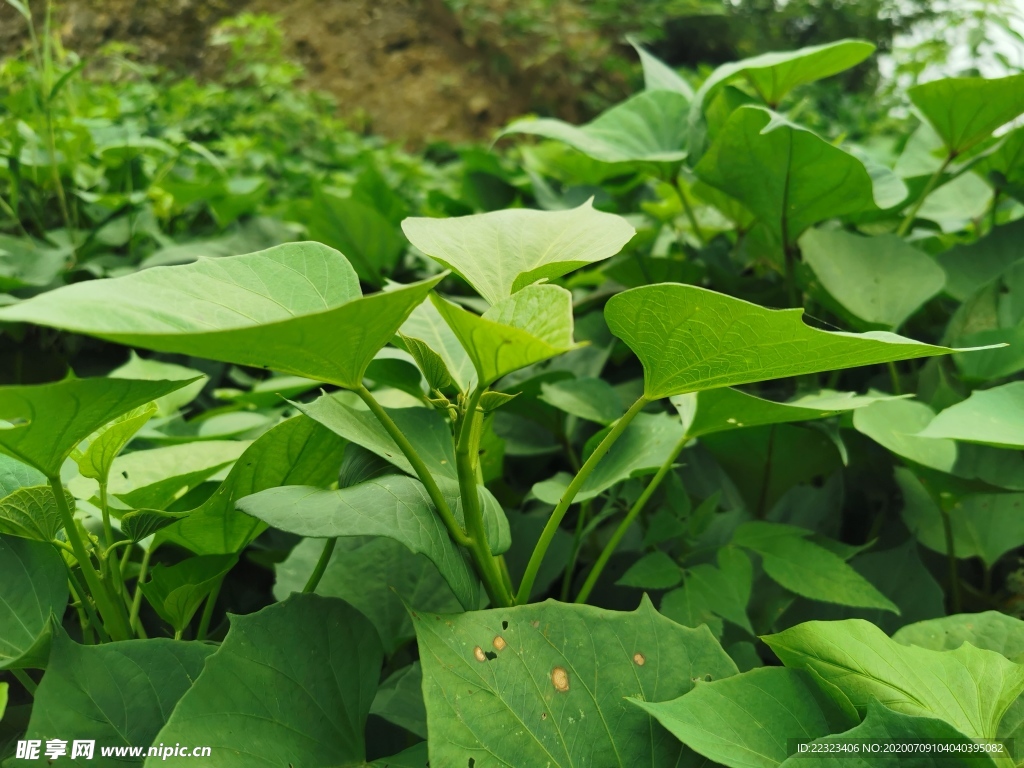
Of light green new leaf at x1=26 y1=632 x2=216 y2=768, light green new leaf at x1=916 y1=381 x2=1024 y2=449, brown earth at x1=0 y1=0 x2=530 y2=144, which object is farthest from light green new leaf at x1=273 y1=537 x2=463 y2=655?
brown earth at x1=0 y1=0 x2=530 y2=144

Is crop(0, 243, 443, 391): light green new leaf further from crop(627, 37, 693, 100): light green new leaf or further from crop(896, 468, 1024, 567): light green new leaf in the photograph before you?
crop(627, 37, 693, 100): light green new leaf

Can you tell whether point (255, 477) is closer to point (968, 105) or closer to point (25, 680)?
point (25, 680)

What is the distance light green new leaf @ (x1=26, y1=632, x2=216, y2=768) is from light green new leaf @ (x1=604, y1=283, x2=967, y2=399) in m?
0.31

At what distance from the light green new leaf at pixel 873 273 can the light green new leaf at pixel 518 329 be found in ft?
1.54

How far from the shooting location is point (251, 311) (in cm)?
36

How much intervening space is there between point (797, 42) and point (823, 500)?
6.07m

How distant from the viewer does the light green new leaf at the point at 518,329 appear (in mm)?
316

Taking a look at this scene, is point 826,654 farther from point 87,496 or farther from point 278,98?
point 278,98

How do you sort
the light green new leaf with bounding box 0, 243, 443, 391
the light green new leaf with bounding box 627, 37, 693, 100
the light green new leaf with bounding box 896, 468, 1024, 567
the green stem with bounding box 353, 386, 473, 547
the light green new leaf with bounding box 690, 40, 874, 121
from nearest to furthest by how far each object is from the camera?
the light green new leaf with bounding box 0, 243, 443, 391 → the green stem with bounding box 353, 386, 473, 547 → the light green new leaf with bounding box 896, 468, 1024, 567 → the light green new leaf with bounding box 690, 40, 874, 121 → the light green new leaf with bounding box 627, 37, 693, 100

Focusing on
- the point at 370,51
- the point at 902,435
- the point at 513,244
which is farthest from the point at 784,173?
the point at 370,51

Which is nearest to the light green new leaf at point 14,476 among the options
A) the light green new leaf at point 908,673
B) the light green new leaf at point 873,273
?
the light green new leaf at point 908,673

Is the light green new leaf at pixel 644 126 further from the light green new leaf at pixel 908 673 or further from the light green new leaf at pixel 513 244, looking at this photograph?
the light green new leaf at pixel 908 673

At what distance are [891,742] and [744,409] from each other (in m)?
0.21

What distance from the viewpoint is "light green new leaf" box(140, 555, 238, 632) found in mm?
446
